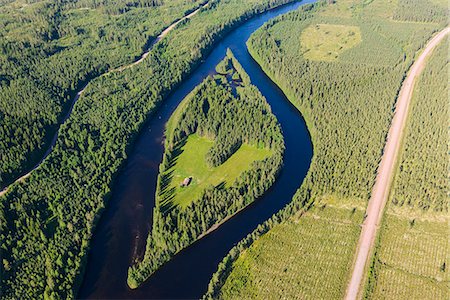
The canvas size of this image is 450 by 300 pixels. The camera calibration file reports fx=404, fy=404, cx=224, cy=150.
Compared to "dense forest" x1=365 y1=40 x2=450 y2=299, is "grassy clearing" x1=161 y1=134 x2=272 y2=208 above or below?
above

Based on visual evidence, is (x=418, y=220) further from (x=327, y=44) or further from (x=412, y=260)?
(x=327, y=44)

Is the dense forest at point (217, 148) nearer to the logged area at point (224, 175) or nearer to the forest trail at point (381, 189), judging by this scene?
the logged area at point (224, 175)

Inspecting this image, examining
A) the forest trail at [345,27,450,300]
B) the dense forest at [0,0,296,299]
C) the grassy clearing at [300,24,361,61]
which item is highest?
the dense forest at [0,0,296,299]

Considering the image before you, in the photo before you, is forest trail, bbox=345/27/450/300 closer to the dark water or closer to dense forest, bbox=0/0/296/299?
the dark water

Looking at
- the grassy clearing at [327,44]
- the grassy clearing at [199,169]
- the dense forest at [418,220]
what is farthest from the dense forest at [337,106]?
the grassy clearing at [199,169]

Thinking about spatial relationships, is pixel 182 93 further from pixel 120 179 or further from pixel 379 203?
pixel 379 203

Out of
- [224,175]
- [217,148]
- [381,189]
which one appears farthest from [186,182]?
[381,189]

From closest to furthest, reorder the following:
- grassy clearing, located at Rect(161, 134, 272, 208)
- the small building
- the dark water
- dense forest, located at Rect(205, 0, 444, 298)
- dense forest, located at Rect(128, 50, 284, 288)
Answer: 1. the dark water
2. dense forest, located at Rect(128, 50, 284, 288)
3. dense forest, located at Rect(205, 0, 444, 298)
4. grassy clearing, located at Rect(161, 134, 272, 208)
5. the small building

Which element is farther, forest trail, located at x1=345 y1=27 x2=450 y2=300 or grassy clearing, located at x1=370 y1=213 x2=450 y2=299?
forest trail, located at x1=345 y1=27 x2=450 y2=300

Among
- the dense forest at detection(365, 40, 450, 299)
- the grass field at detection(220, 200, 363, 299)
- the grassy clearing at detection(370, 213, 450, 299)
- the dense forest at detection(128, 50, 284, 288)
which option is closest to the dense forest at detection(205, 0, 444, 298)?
the grass field at detection(220, 200, 363, 299)
